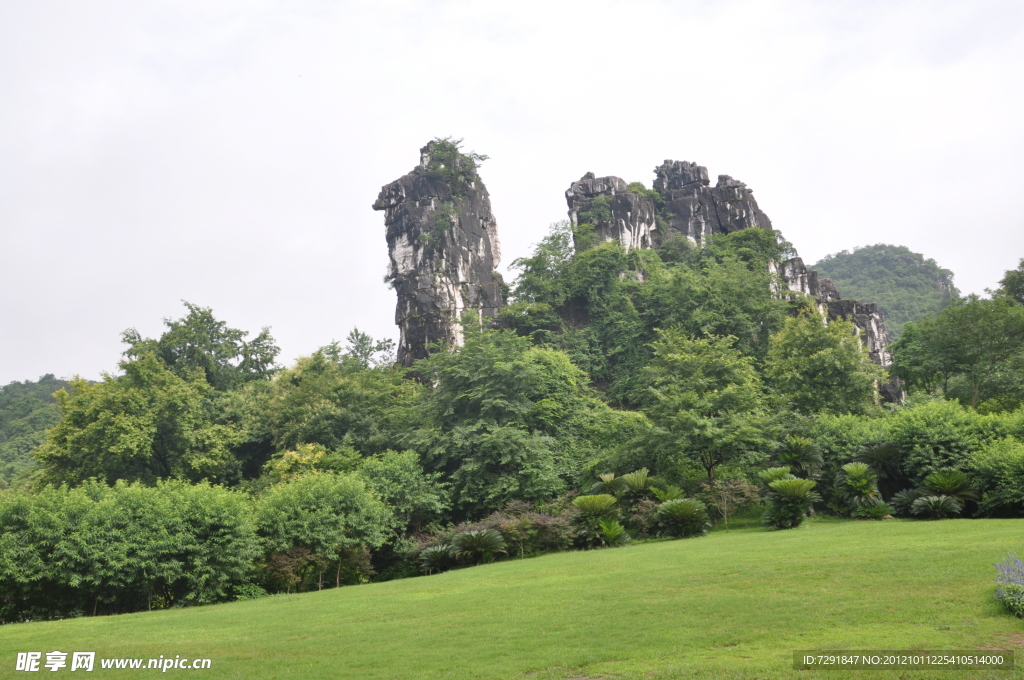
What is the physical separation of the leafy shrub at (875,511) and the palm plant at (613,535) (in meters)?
5.83

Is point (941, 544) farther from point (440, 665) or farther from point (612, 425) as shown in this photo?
point (612, 425)

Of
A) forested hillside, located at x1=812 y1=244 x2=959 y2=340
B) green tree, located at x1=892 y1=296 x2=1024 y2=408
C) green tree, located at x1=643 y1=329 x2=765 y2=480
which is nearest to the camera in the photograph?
green tree, located at x1=643 y1=329 x2=765 y2=480

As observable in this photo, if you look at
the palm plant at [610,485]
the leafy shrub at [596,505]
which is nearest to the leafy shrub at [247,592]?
the leafy shrub at [596,505]

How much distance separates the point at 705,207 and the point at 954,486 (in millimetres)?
41574

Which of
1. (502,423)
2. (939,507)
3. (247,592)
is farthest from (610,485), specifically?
(247,592)

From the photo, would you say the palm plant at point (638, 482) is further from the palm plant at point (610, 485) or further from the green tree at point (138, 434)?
the green tree at point (138, 434)

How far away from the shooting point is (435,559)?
1920 centimetres

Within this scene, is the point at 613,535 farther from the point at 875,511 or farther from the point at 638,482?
the point at 875,511

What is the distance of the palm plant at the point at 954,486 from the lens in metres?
17.1

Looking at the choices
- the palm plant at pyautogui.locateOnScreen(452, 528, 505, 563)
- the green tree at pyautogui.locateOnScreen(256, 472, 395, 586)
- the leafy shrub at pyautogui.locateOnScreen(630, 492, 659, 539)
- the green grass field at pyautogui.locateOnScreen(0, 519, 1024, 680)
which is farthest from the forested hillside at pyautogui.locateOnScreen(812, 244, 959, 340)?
the green grass field at pyautogui.locateOnScreen(0, 519, 1024, 680)

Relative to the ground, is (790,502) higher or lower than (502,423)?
lower

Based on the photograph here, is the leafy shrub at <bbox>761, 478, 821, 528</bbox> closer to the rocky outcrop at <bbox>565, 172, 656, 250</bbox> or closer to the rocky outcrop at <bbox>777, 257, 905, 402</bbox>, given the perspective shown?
the rocky outcrop at <bbox>777, 257, 905, 402</bbox>

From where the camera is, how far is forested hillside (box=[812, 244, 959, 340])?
75.9 meters

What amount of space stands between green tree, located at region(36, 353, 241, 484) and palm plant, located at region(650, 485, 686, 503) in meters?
18.4
